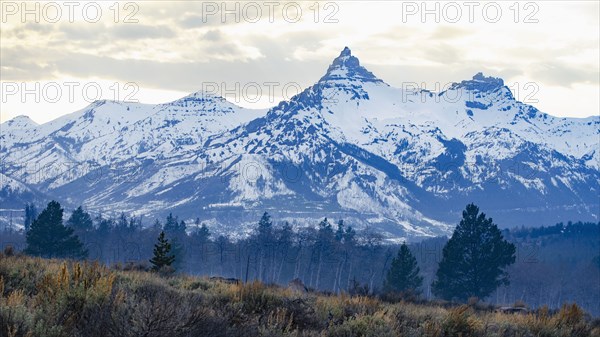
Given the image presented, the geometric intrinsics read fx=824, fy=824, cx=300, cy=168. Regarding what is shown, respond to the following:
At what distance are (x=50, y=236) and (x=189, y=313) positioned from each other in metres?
69.2

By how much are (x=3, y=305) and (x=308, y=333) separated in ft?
17.4

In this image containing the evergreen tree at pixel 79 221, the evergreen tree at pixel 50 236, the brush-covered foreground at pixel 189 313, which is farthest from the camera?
the evergreen tree at pixel 79 221

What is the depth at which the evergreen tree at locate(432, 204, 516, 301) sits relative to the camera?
7538 cm

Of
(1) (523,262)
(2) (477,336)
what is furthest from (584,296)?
(2) (477,336)

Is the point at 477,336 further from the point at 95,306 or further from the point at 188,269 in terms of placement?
the point at 188,269

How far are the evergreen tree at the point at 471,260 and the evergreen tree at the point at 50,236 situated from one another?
34555mm

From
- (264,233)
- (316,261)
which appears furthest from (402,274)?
(264,233)

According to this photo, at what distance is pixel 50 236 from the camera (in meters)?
78.0

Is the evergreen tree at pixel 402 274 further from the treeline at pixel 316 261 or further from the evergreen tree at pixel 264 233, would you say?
the evergreen tree at pixel 264 233

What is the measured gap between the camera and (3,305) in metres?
11.2

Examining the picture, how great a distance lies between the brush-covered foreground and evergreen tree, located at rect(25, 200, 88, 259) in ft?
197

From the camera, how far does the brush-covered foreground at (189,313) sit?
1136 centimetres

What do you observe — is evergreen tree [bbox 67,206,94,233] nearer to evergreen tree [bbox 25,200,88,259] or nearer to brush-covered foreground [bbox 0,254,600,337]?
evergreen tree [bbox 25,200,88,259]

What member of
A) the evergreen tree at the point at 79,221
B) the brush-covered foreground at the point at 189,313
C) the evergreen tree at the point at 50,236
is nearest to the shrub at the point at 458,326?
the brush-covered foreground at the point at 189,313
